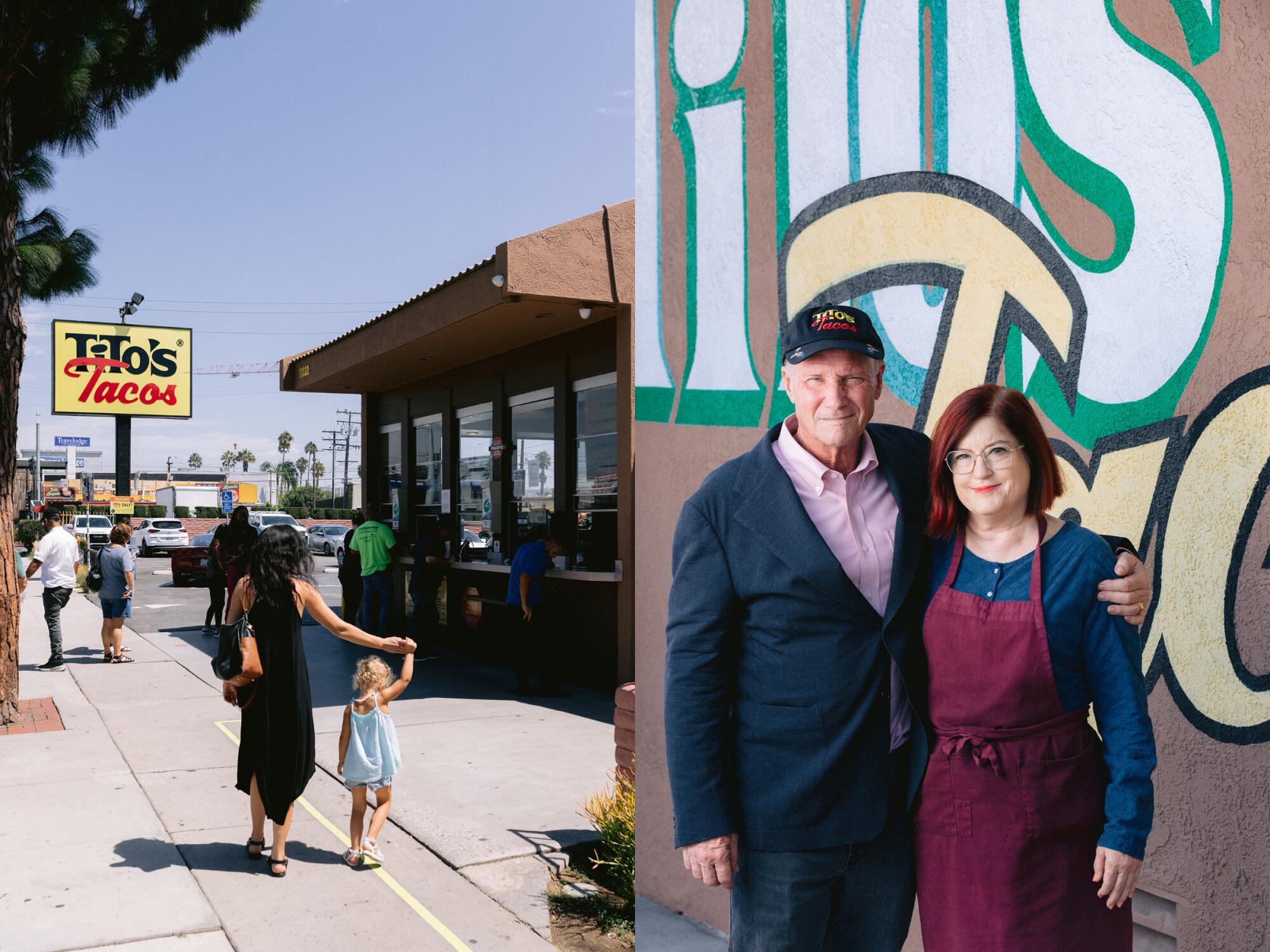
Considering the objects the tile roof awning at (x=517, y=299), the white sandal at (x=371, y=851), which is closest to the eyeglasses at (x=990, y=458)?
the white sandal at (x=371, y=851)

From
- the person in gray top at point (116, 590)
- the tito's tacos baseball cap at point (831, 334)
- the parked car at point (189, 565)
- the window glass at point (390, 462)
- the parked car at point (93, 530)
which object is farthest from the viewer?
the parked car at point (93, 530)

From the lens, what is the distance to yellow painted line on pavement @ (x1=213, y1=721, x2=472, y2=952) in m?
4.43

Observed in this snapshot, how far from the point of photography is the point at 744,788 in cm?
243

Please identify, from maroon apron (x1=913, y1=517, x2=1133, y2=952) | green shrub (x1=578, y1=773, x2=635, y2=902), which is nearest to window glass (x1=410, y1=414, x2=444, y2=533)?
green shrub (x1=578, y1=773, x2=635, y2=902)

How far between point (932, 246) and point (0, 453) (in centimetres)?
911

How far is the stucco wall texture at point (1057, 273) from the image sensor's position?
267cm

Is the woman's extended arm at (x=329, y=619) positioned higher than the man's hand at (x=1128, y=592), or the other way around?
the man's hand at (x=1128, y=592)

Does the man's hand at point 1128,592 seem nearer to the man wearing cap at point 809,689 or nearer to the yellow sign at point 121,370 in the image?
the man wearing cap at point 809,689

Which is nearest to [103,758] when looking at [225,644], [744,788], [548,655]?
[225,644]

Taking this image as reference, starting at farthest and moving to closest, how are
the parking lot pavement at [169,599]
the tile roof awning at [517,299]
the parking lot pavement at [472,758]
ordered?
the parking lot pavement at [169,599]
the tile roof awning at [517,299]
the parking lot pavement at [472,758]

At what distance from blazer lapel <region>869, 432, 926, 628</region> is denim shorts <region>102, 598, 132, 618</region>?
38.2 feet

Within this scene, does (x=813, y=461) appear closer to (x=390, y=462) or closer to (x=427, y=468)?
(x=427, y=468)

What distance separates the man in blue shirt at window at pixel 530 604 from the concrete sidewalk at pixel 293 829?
382 mm

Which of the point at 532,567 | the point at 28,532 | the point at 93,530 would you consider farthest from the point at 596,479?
the point at 28,532
